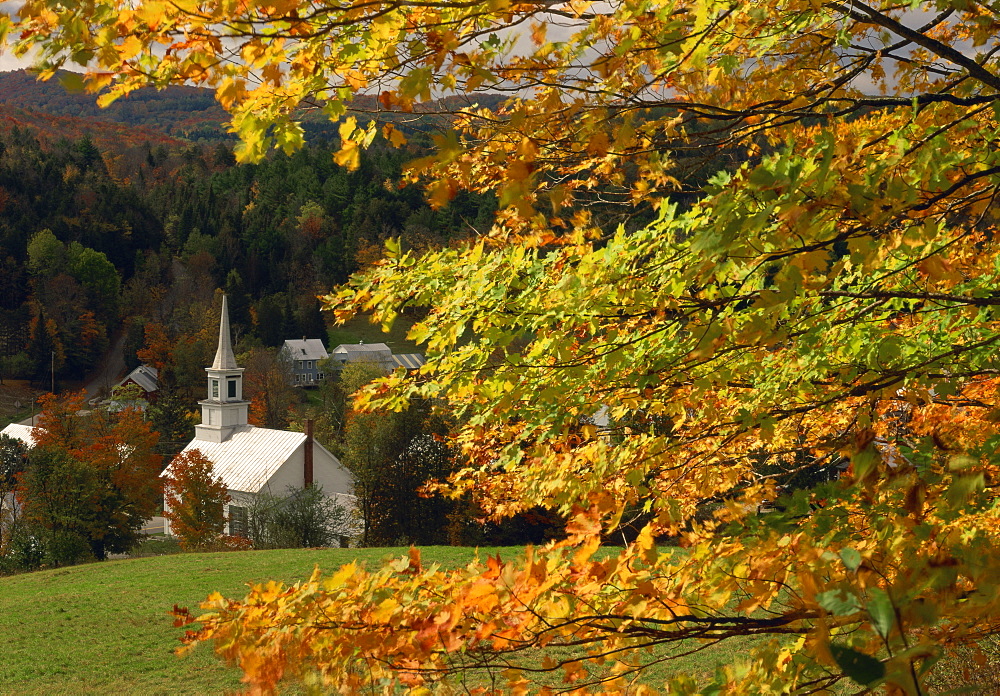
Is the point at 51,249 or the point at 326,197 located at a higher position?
the point at 326,197

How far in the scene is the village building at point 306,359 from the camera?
196ft

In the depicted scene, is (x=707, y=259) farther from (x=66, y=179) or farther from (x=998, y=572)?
(x=66, y=179)

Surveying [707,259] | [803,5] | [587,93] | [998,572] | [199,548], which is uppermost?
[803,5]

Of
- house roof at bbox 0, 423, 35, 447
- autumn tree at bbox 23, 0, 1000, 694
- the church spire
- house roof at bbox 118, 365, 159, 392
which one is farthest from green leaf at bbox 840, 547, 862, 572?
house roof at bbox 118, 365, 159, 392

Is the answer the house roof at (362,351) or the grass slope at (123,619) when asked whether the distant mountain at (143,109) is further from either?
the grass slope at (123,619)

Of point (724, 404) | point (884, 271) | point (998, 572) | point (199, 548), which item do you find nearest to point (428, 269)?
point (724, 404)

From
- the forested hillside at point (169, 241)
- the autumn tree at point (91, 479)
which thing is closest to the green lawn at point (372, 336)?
the forested hillside at point (169, 241)

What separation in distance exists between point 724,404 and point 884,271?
4.76ft

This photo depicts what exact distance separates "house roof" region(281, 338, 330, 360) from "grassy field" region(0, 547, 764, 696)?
40.0 meters

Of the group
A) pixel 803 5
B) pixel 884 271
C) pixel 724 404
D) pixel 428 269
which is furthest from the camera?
pixel 724 404

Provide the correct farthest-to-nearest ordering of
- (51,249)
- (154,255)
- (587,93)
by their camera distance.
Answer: (154,255)
(51,249)
(587,93)

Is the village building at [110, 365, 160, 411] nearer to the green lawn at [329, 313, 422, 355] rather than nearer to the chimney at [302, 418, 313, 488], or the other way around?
the green lawn at [329, 313, 422, 355]

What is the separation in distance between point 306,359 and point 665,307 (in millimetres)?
59659

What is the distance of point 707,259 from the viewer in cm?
216
